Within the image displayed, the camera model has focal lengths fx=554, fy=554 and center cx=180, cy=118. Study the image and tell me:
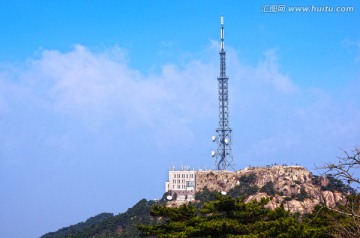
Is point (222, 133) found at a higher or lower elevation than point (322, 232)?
higher

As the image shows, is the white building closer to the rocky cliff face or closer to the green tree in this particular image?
the rocky cliff face

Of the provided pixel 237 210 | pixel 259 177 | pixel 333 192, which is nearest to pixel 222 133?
pixel 259 177

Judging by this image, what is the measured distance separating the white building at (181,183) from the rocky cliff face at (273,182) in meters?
1.12

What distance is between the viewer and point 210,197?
95.6m

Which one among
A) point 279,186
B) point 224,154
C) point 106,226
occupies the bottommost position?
point 106,226

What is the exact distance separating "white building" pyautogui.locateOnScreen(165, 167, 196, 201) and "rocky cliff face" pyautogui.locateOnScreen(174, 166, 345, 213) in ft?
3.67

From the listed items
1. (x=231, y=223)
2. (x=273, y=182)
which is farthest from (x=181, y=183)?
(x=231, y=223)

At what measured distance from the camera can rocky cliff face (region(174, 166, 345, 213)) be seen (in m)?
92.2

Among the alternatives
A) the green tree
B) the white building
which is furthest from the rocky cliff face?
the green tree

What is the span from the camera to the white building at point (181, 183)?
99.9m

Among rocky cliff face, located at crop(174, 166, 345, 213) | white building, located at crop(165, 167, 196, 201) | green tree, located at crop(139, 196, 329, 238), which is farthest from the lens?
white building, located at crop(165, 167, 196, 201)

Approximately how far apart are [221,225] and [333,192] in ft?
211

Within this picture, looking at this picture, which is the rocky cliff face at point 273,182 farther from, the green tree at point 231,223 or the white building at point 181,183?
the green tree at point 231,223

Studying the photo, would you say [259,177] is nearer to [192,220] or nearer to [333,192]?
[333,192]
